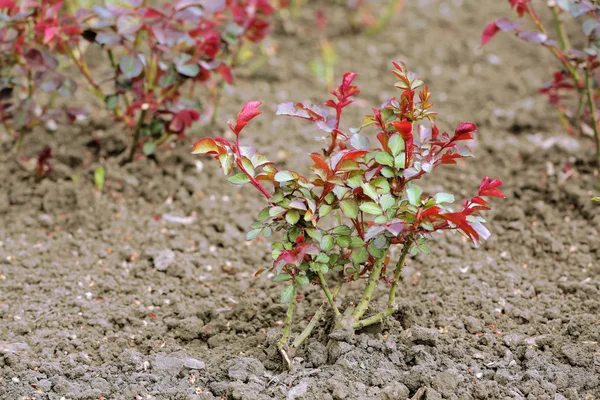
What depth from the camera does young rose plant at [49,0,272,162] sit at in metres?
2.71

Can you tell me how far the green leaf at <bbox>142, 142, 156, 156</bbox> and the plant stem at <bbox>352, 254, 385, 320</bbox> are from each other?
1.35m

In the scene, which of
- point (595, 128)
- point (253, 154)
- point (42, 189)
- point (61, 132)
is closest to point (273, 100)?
Result: point (61, 132)

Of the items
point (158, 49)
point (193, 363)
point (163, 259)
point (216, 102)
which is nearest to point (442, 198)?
point (193, 363)

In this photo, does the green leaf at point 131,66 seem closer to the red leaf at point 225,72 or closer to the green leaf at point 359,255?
the red leaf at point 225,72

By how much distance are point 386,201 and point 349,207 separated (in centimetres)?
10

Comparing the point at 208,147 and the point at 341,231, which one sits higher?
the point at 208,147

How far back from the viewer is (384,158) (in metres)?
1.85

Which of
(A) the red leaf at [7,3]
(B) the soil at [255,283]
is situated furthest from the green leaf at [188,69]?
(A) the red leaf at [7,3]

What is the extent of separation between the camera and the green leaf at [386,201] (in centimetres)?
182

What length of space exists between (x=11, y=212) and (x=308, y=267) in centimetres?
158

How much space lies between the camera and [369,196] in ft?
5.98

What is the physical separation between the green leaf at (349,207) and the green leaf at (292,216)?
12 centimetres

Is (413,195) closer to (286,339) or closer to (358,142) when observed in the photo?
(358,142)

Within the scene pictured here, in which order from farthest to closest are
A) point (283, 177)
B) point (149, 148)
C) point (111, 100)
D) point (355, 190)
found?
point (149, 148)
point (111, 100)
point (355, 190)
point (283, 177)
